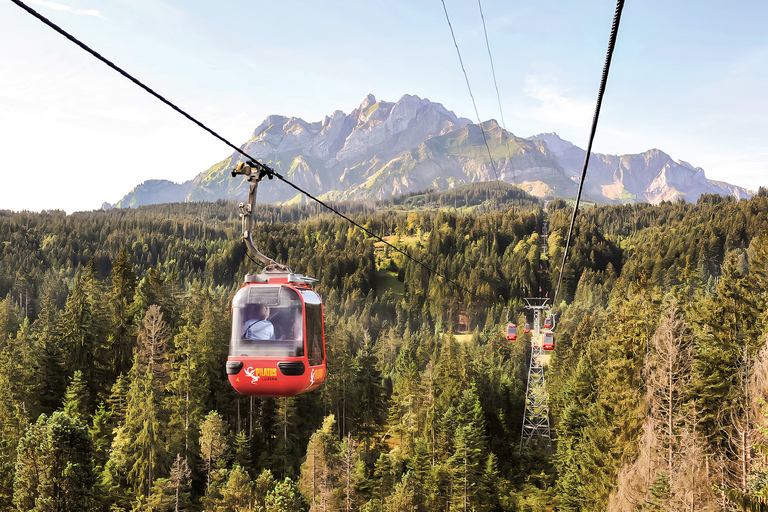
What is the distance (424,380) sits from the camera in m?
Result: 63.3

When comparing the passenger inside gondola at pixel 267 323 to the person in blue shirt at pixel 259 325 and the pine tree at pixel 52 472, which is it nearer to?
the person in blue shirt at pixel 259 325

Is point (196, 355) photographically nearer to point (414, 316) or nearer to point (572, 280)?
point (414, 316)

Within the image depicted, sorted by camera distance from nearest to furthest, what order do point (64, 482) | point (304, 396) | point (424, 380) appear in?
point (64, 482) → point (304, 396) → point (424, 380)

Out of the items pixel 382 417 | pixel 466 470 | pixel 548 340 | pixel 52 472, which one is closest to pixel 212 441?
pixel 52 472

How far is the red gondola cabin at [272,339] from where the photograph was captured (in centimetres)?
1216

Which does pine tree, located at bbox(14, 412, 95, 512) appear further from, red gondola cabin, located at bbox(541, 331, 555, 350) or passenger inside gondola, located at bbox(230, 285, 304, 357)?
red gondola cabin, located at bbox(541, 331, 555, 350)

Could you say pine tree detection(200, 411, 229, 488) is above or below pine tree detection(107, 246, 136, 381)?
→ below

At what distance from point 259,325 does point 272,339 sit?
0.49 metres

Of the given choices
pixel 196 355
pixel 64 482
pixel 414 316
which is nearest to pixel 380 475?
pixel 196 355

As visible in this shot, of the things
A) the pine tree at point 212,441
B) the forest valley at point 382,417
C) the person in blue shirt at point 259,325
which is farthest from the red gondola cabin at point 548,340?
the person in blue shirt at point 259,325

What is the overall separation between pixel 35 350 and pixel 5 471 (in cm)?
1592

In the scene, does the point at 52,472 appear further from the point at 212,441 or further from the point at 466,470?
the point at 466,470

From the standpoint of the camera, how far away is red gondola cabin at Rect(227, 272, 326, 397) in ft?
39.9

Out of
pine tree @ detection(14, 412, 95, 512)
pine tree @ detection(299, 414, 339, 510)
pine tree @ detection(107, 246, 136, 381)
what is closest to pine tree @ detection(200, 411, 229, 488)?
pine tree @ detection(299, 414, 339, 510)
